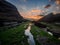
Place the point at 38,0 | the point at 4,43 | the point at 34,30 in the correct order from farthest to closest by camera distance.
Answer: the point at 34,30
the point at 38,0
the point at 4,43

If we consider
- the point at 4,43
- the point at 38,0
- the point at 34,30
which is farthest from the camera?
the point at 34,30

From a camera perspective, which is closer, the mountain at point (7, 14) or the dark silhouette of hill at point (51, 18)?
the dark silhouette of hill at point (51, 18)

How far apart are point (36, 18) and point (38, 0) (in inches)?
94.6

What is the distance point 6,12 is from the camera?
19812 mm

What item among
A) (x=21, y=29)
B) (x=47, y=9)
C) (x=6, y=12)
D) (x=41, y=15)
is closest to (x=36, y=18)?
(x=41, y=15)

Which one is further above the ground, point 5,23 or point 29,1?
point 29,1

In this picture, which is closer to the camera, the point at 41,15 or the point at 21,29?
the point at 41,15

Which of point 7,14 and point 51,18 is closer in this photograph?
point 51,18

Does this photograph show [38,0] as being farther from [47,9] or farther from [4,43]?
[4,43]

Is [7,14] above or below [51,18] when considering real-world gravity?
above

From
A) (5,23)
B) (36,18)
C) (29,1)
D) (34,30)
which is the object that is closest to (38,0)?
(29,1)

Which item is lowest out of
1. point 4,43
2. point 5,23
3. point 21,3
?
point 4,43

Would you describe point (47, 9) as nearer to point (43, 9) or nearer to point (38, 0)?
point (43, 9)

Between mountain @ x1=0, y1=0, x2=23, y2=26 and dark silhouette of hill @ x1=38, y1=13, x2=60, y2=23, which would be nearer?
dark silhouette of hill @ x1=38, y1=13, x2=60, y2=23
